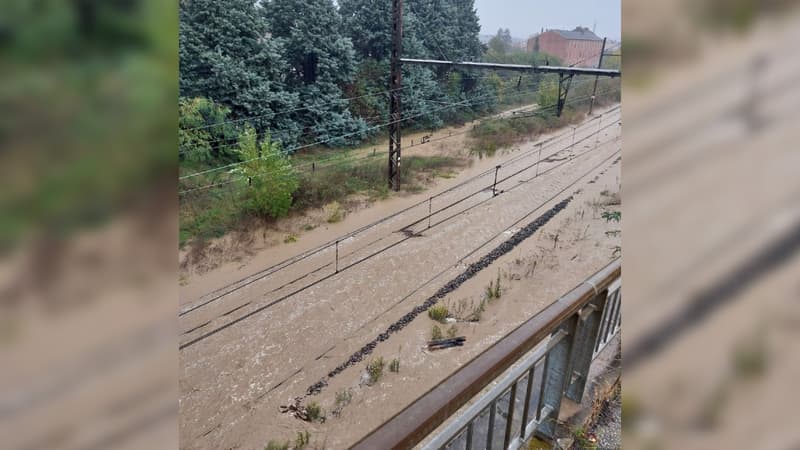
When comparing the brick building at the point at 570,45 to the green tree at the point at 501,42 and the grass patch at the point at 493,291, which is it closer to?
the green tree at the point at 501,42

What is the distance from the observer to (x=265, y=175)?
226cm

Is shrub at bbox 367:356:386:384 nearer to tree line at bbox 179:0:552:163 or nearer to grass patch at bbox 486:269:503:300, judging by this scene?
grass patch at bbox 486:269:503:300

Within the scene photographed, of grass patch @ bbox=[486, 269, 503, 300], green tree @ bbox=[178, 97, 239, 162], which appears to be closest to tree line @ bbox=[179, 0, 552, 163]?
green tree @ bbox=[178, 97, 239, 162]

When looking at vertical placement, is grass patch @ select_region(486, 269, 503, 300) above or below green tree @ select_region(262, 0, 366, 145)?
below

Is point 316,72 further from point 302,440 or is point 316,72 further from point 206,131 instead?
point 302,440

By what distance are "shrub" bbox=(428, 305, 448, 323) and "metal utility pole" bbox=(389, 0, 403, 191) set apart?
898 millimetres

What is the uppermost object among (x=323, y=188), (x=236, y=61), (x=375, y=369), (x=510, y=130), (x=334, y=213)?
(x=236, y=61)

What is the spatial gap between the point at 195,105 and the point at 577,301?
5.72 feet

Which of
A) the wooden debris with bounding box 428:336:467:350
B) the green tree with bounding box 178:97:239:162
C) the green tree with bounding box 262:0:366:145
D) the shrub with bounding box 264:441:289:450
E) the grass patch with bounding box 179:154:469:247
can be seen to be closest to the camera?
the green tree with bounding box 178:97:239:162

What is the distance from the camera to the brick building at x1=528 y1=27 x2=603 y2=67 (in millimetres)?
2094

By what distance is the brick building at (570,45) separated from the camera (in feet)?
6.87

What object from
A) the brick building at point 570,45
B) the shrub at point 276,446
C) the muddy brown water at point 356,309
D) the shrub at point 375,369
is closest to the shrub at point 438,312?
the muddy brown water at point 356,309

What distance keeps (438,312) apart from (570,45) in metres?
1.87

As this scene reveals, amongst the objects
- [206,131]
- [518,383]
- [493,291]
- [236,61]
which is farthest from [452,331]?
[518,383]
